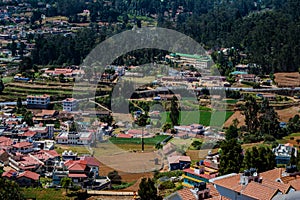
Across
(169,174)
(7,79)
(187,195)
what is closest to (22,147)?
(169,174)

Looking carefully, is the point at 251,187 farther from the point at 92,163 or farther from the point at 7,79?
the point at 7,79

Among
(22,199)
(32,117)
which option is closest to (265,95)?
(32,117)

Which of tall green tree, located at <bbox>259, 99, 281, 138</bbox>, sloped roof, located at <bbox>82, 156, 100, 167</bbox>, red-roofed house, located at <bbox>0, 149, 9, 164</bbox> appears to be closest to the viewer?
sloped roof, located at <bbox>82, 156, 100, 167</bbox>

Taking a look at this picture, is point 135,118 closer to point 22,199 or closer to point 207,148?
point 207,148

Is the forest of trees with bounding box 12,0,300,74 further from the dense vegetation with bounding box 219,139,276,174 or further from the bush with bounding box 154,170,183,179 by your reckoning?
the dense vegetation with bounding box 219,139,276,174

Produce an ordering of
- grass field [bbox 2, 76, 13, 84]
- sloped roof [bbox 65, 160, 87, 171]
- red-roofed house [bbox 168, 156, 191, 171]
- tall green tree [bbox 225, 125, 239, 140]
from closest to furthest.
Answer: sloped roof [bbox 65, 160, 87, 171]
red-roofed house [bbox 168, 156, 191, 171]
tall green tree [bbox 225, 125, 239, 140]
grass field [bbox 2, 76, 13, 84]

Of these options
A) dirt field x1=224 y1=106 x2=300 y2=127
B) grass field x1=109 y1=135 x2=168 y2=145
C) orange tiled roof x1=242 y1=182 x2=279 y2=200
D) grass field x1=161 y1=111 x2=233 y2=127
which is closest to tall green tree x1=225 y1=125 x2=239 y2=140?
grass field x1=109 y1=135 x2=168 y2=145

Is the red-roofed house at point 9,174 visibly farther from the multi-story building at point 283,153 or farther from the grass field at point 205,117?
the grass field at point 205,117
